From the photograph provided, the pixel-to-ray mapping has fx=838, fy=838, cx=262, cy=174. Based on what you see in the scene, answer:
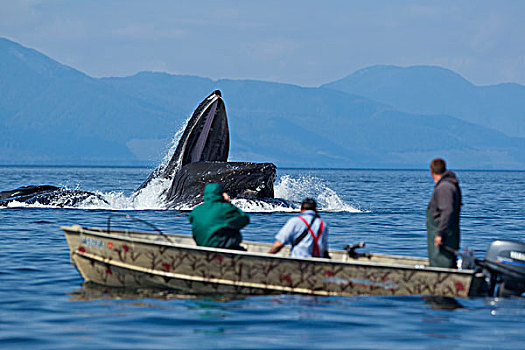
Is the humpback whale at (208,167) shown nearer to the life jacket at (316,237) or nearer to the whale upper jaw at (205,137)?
the whale upper jaw at (205,137)

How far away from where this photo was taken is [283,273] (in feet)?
32.7

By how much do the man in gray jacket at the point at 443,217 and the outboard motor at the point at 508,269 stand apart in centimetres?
47

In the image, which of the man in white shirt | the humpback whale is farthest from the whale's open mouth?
the man in white shirt

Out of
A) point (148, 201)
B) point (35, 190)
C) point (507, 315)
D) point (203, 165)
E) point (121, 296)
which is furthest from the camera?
point (35, 190)

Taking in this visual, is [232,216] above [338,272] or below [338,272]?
above

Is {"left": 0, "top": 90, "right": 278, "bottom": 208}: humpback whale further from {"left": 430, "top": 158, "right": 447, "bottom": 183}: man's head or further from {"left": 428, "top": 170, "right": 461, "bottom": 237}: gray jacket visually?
{"left": 428, "top": 170, "right": 461, "bottom": 237}: gray jacket

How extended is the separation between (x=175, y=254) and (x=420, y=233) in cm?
993

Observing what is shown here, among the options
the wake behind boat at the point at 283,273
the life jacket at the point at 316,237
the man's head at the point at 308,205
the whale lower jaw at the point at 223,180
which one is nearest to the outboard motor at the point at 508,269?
the wake behind boat at the point at 283,273

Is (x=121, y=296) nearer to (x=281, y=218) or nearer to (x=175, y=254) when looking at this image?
(x=175, y=254)

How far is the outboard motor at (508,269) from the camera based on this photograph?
398 inches

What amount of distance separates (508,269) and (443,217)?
1.07 metres

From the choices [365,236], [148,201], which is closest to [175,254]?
[365,236]

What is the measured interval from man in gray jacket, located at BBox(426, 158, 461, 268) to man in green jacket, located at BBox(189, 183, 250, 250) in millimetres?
2288

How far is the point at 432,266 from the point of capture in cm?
1030
